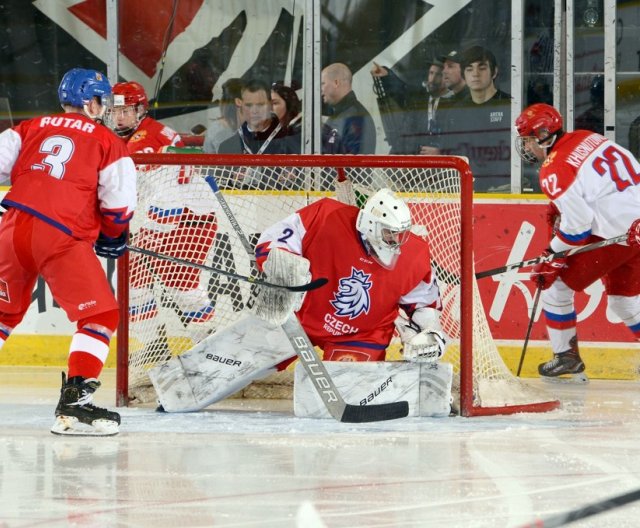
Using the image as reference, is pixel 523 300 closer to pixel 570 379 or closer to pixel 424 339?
pixel 570 379

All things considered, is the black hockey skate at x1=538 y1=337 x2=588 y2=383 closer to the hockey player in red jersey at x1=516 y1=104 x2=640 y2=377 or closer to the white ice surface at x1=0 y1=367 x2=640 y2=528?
the hockey player in red jersey at x1=516 y1=104 x2=640 y2=377

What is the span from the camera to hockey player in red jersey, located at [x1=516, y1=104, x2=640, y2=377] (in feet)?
17.7

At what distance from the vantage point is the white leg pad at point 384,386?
434cm

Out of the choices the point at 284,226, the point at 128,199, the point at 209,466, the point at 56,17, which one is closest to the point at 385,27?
the point at 56,17

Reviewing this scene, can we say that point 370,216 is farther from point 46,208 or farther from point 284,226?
point 46,208

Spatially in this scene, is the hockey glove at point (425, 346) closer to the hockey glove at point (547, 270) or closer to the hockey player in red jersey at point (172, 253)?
the hockey player in red jersey at point (172, 253)

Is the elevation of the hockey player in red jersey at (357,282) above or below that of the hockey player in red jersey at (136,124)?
below

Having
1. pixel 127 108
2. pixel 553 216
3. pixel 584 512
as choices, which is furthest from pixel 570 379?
pixel 584 512

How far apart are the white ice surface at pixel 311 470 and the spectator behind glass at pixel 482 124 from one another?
1780mm

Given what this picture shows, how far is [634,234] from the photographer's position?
520 centimetres

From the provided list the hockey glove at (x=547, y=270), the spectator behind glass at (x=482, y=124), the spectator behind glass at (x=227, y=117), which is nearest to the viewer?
the hockey glove at (x=547, y=270)

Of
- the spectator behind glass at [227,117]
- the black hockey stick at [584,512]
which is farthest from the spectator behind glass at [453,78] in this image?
the black hockey stick at [584,512]

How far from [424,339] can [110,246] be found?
1097 millimetres

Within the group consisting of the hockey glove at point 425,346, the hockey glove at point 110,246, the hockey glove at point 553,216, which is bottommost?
the hockey glove at point 425,346
